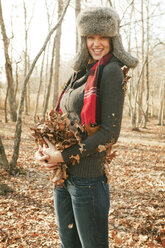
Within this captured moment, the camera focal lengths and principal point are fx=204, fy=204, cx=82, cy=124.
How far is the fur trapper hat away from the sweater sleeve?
16 centimetres

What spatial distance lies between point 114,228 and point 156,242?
0.63 metres

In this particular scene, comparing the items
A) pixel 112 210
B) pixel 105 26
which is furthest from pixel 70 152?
pixel 112 210

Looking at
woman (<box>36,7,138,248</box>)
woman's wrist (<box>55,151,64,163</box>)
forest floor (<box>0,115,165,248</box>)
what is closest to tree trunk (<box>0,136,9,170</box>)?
forest floor (<box>0,115,165,248</box>)

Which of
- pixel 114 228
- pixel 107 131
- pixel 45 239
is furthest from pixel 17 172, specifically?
pixel 107 131

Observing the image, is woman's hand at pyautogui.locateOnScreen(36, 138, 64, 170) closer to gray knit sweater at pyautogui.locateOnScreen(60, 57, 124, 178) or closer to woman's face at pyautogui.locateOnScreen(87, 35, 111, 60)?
gray knit sweater at pyautogui.locateOnScreen(60, 57, 124, 178)

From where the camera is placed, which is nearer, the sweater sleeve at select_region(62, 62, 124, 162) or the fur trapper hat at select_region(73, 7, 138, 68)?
the sweater sleeve at select_region(62, 62, 124, 162)

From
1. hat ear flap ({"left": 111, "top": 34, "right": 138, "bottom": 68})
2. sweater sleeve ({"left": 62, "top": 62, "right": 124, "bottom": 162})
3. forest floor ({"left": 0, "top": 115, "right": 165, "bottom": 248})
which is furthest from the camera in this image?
forest floor ({"left": 0, "top": 115, "right": 165, "bottom": 248})

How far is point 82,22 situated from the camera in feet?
5.28

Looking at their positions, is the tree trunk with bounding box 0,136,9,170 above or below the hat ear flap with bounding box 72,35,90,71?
below

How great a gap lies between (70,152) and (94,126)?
0.82 ft

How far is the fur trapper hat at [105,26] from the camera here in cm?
150

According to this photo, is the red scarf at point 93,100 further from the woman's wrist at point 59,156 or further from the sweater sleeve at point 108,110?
the woman's wrist at point 59,156

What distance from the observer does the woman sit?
1374mm

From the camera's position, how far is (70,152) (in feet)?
4.62
